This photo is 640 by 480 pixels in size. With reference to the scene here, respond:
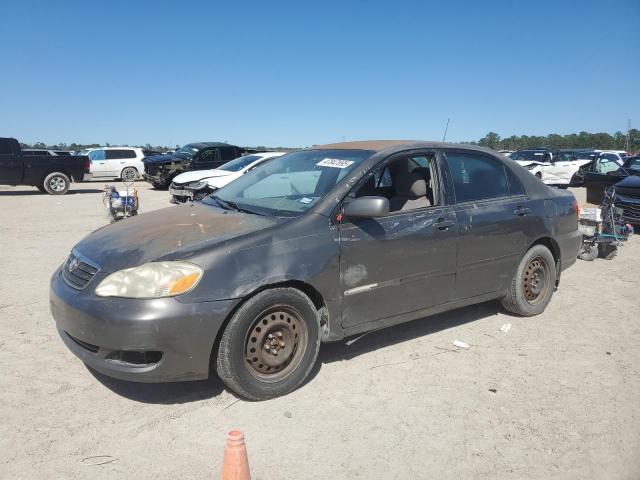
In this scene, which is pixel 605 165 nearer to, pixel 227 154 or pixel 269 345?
pixel 227 154

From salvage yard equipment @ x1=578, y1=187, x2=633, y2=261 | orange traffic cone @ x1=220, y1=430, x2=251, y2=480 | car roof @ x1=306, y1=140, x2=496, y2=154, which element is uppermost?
car roof @ x1=306, y1=140, x2=496, y2=154

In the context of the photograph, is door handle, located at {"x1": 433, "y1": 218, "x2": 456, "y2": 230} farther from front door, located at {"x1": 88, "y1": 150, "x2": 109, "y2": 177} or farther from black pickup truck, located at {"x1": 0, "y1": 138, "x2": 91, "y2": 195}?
front door, located at {"x1": 88, "y1": 150, "x2": 109, "y2": 177}

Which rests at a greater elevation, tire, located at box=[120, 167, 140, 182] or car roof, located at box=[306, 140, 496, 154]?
car roof, located at box=[306, 140, 496, 154]

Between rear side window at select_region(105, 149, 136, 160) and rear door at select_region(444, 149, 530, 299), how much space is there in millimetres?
22164

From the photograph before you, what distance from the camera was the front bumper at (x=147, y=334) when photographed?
2.92 meters

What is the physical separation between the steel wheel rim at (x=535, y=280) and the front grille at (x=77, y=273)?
379 cm

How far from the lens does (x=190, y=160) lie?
18.4 meters

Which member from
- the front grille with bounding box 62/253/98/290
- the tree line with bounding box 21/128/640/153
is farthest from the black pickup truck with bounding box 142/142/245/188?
the tree line with bounding box 21/128/640/153

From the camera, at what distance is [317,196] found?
373cm

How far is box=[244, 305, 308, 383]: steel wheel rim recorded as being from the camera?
3236mm

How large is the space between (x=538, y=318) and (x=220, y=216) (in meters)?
3.32

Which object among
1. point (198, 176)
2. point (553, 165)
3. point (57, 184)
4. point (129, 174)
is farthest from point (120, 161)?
point (553, 165)

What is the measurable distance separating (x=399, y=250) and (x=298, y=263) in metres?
0.90

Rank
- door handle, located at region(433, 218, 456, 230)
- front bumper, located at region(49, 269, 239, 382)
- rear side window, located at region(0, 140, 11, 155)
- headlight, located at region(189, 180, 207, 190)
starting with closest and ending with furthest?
front bumper, located at region(49, 269, 239, 382) < door handle, located at region(433, 218, 456, 230) < headlight, located at region(189, 180, 207, 190) < rear side window, located at region(0, 140, 11, 155)
